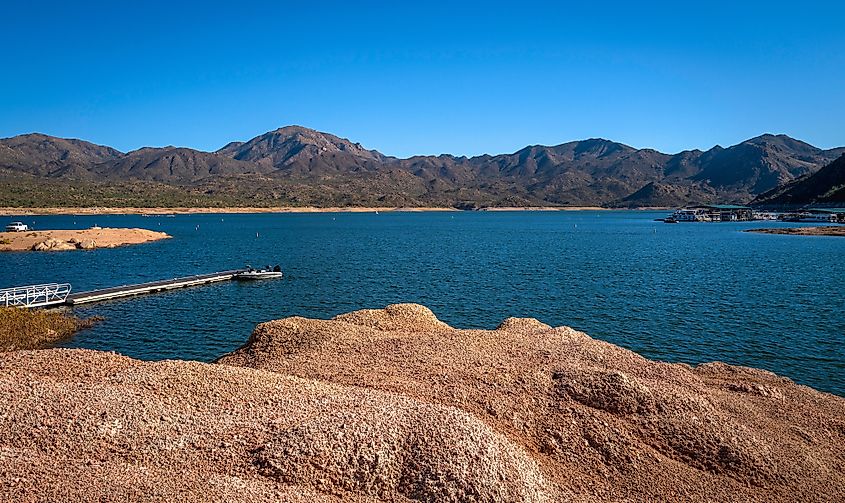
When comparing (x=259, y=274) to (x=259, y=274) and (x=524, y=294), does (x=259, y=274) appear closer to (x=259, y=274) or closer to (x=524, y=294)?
(x=259, y=274)

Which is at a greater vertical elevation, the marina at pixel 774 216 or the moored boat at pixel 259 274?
the marina at pixel 774 216

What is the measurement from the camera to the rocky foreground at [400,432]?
436 inches

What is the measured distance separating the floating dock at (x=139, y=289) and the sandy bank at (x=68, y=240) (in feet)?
117

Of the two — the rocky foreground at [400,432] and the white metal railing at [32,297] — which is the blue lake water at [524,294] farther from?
the rocky foreground at [400,432]

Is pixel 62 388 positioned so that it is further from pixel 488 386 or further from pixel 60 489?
pixel 488 386

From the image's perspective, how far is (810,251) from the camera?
7731 cm

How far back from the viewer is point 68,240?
80312 mm

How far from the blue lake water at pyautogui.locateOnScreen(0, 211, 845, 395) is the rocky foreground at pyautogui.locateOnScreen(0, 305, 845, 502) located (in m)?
11.1

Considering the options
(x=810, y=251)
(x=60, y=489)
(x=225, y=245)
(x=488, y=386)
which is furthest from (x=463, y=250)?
(x=60, y=489)

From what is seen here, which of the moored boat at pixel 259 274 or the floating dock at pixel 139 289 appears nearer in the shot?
the floating dock at pixel 139 289

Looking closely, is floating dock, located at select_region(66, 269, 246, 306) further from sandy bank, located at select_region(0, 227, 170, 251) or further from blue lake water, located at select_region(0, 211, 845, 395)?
sandy bank, located at select_region(0, 227, 170, 251)

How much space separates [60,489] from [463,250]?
247 ft

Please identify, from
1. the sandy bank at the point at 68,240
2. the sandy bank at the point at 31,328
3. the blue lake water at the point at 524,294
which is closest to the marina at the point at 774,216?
the blue lake water at the point at 524,294

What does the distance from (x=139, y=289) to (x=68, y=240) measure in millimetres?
43333
